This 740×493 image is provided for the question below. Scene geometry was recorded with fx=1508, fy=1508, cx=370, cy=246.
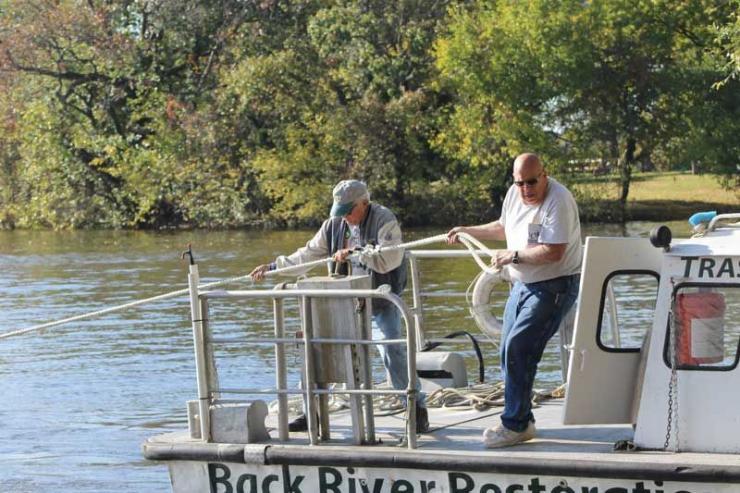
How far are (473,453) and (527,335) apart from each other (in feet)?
2.26

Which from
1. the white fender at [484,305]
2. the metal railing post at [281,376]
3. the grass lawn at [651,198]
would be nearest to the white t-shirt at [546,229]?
the metal railing post at [281,376]

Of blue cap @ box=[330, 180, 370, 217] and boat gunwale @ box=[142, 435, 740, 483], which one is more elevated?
blue cap @ box=[330, 180, 370, 217]

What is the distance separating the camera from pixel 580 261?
812cm

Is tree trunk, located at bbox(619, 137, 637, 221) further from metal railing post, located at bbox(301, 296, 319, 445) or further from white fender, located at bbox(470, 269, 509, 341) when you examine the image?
metal railing post, located at bbox(301, 296, 319, 445)

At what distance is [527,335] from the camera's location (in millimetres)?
8008

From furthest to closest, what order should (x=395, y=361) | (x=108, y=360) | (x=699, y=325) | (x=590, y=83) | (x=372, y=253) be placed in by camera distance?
(x=590, y=83), (x=108, y=360), (x=372, y=253), (x=395, y=361), (x=699, y=325)

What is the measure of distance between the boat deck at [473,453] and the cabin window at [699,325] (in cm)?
47

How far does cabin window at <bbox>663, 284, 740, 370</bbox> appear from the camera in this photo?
7.62 m

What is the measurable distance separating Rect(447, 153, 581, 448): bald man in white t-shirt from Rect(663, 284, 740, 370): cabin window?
0.65 metres

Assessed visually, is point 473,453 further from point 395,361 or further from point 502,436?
point 395,361

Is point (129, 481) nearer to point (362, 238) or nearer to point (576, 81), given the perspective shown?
point (362, 238)

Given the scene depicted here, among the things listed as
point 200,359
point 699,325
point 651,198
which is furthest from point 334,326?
point 651,198

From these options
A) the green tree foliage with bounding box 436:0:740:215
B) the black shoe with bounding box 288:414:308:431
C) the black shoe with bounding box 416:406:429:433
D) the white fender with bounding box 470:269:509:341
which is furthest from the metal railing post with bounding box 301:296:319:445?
the green tree foliage with bounding box 436:0:740:215

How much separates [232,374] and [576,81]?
28.3 metres
